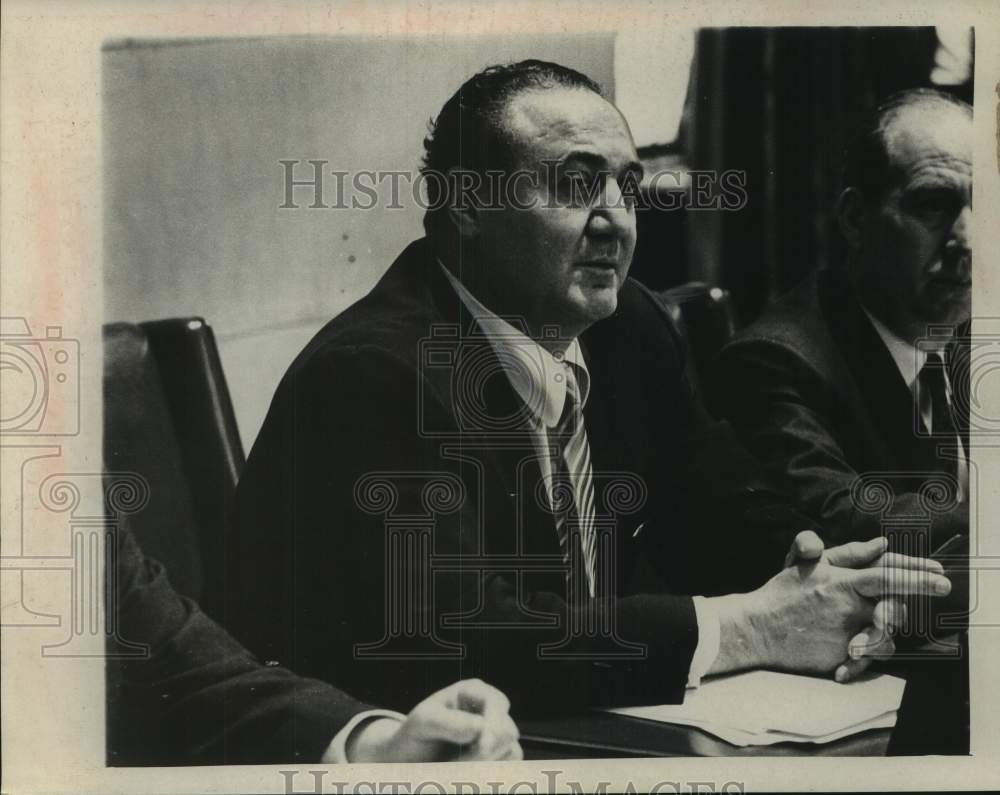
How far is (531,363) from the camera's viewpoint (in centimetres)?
438

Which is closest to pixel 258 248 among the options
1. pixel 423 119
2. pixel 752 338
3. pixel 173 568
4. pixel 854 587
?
pixel 423 119

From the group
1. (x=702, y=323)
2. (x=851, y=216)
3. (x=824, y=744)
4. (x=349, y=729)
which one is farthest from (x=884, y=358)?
(x=349, y=729)

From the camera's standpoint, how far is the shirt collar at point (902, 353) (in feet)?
14.8

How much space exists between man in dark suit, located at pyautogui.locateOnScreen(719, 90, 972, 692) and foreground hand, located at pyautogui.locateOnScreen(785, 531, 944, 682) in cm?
4

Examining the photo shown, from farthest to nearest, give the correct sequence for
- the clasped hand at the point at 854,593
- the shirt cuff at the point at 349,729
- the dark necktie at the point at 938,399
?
the dark necktie at the point at 938,399, the clasped hand at the point at 854,593, the shirt cuff at the point at 349,729

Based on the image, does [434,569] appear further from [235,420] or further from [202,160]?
[202,160]

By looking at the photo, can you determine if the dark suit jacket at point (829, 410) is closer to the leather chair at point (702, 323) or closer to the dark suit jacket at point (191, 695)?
the leather chair at point (702, 323)

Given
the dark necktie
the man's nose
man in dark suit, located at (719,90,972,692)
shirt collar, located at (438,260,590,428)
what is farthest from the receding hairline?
the dark necktie

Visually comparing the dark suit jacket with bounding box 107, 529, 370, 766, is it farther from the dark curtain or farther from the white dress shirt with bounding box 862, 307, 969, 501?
the white dress shirt with bounding box 862, 307, 969, 501

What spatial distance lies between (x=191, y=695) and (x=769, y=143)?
8.18 ft

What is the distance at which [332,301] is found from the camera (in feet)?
14.3

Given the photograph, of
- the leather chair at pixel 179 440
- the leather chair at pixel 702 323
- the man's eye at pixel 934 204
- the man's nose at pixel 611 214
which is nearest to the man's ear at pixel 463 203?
the man's nose at pixel 611 214

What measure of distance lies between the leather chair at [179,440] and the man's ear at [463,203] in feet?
2.74

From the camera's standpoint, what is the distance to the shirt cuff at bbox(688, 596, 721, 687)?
436 cm
